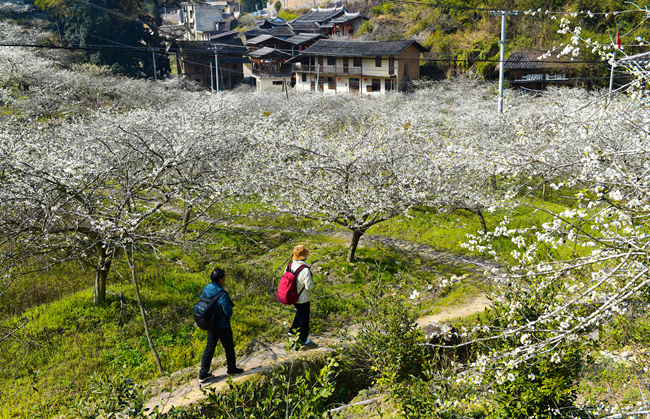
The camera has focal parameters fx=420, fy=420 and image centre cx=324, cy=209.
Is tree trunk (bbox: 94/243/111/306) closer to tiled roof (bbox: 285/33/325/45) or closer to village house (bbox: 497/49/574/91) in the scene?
village house (bbox: 497/49/574/91)

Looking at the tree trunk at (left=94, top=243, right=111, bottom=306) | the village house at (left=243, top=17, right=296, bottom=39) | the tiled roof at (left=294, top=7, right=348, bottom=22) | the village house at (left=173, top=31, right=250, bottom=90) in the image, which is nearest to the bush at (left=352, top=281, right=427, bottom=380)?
the tree trunk at (left=94, top=243, right=111, bottom=306)

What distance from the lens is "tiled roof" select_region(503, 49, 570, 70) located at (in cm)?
3644

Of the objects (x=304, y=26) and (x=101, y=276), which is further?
(x=304, y=26)

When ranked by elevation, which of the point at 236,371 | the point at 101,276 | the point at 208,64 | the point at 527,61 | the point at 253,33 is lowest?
the point at 236,371

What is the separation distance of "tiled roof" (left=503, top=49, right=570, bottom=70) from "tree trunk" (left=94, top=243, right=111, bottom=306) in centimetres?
3774

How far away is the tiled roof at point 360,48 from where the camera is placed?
141ft

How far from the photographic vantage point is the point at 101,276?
7.93 meters

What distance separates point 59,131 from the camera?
47.4 feet

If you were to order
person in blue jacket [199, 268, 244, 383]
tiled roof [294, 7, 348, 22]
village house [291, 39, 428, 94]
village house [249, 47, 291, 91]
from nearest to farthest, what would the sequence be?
1. person in blue jacket [199, 268, 244, 383]
2. village house [291, 39, 428, 94]
3. village house [249, 47, 291, 91]
4. tiled roof [294, 7, 348, 22]

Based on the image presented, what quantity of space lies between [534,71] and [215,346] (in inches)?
1591

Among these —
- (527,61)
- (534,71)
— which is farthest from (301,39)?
(534,71)

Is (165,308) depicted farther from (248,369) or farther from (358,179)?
(358,179)

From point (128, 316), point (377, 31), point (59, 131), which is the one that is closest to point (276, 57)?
point (377, 31)

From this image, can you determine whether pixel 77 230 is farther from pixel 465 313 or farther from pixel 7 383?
pixel 465 313
